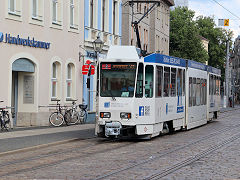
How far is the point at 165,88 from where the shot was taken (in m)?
19.7

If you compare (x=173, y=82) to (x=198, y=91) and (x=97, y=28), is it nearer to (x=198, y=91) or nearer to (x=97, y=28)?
(x=198, y=91)

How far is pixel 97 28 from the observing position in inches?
1246

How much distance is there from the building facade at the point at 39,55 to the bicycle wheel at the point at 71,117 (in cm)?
91

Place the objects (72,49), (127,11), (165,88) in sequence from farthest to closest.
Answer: (127,11) < (72,49) < (165,88)

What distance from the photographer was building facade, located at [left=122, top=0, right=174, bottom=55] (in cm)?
4172

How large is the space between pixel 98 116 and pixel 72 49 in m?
10.7

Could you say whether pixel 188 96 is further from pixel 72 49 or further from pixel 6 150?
pixel 6 150

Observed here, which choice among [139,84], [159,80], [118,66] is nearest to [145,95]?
[139,84]

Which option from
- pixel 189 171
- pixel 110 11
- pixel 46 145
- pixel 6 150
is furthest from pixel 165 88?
pixel 110 11

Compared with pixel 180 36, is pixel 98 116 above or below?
below

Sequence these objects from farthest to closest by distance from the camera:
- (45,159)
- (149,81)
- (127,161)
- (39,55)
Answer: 1. (39,55)
2. (149,81)
3. (45,159)
4. (127,161)

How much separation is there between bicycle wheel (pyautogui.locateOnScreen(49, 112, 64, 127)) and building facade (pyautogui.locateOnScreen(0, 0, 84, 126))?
0.42 m

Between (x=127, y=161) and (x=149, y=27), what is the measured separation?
38.1 meters

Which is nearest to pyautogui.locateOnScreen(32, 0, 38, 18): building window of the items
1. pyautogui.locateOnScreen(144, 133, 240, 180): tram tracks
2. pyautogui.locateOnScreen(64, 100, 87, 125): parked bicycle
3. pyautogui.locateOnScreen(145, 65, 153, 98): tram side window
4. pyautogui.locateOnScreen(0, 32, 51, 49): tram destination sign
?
pyautogui.locateOnScreen(0, 32, 51, 49): tram destination sign
